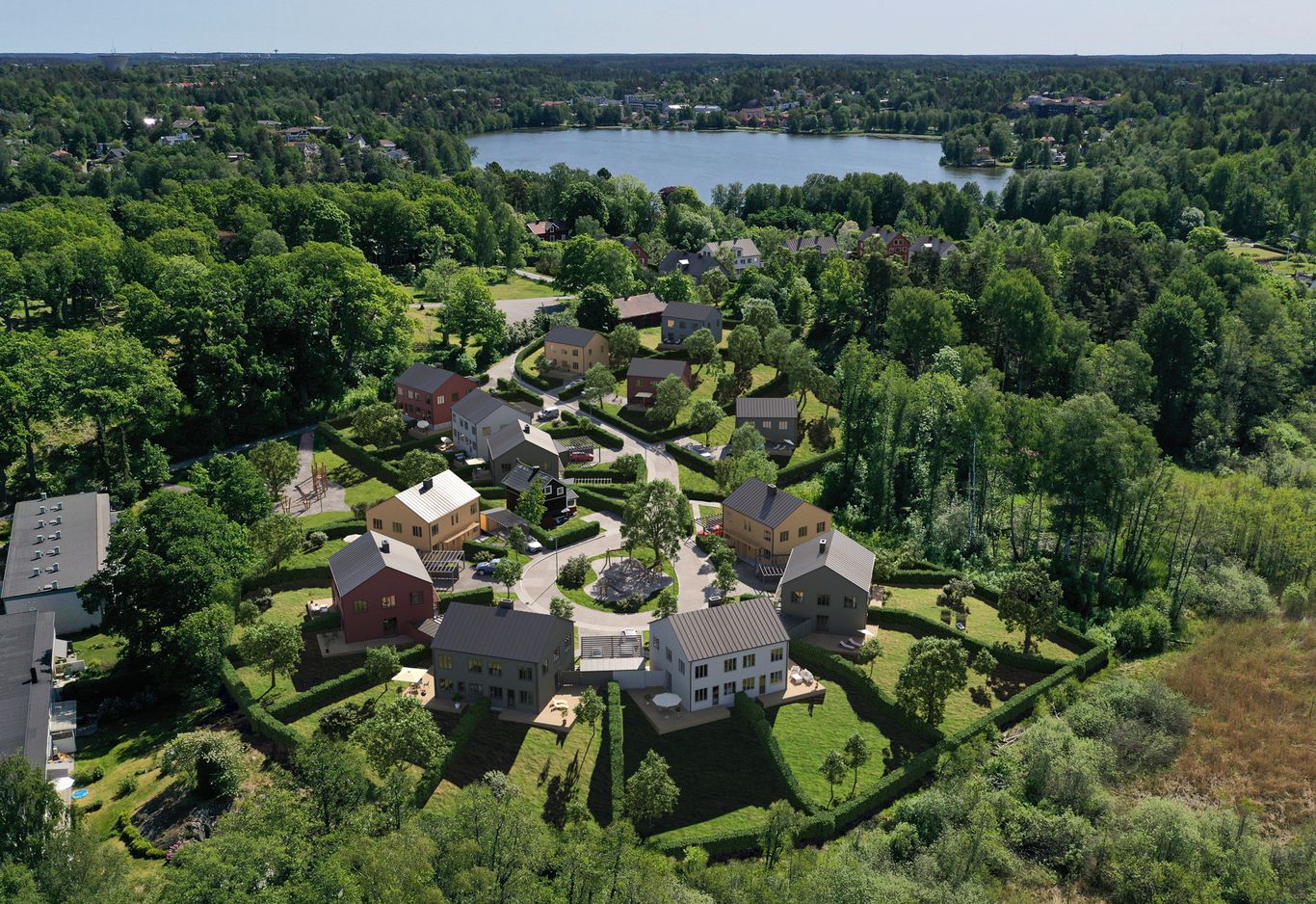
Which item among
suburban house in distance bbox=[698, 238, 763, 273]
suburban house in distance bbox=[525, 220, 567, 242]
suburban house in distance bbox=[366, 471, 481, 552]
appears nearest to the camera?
suburban house in distance bbox=[366, 471, 481, 552]

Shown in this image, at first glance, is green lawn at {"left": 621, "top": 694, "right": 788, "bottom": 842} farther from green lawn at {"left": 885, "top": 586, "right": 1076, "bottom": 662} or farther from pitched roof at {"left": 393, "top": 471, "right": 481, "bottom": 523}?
pitched roof at {"left": 393, "top": 471, "right": 481, "bottom": 523}

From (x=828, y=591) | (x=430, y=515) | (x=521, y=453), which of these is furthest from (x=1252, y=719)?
(x=521, y=453)

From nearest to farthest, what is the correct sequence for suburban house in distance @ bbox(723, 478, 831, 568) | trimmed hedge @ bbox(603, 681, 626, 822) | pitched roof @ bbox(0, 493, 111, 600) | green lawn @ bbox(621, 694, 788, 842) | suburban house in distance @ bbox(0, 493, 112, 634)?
trimmed hedge @ bbox(603, 681, 626, 822) → green lawn @ bbox(621, 694, 788, 842) → suburban house in distance @ bbox(0, 493, 112, 634) → pitched roof @ bbox(0, 493, 111, 600) → suburban house in distance @ bbox(723, 478, 831, 568)

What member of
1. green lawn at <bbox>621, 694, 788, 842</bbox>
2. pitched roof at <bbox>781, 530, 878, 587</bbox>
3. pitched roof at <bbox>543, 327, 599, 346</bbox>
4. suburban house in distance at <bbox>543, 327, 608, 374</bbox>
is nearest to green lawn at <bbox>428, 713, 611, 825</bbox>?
green lawn at <bbox>621, 694, 788, 842</bbox>

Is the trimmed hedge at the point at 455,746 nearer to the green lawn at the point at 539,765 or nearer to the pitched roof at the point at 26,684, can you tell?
the green lawn at the point at 539,765

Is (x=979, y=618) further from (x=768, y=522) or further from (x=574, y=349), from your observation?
(x=574, y=349)
